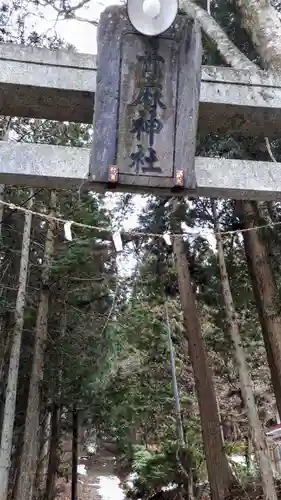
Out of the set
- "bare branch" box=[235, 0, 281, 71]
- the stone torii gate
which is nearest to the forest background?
"bare branch" box=[235, 0, 281, 71]

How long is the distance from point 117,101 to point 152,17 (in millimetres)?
578

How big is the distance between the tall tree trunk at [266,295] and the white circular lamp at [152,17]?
17.7ft

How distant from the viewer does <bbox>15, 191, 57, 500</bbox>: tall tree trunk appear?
825 cm

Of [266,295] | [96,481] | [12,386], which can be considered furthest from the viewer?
[96,481]

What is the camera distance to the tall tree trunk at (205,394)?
8.55 meters

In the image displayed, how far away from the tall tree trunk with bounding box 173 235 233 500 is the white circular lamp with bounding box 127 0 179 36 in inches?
210

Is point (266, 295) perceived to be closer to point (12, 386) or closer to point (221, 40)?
point (221, 40)

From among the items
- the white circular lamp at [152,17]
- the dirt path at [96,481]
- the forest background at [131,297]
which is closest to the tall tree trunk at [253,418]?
the forest background at [131,297]

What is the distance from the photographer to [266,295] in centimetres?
779


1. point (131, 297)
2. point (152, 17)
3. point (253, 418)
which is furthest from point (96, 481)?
point (152, 17)

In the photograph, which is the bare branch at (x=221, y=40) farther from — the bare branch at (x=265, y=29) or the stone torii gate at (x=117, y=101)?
the stone torii gate at (x=117, y=101)

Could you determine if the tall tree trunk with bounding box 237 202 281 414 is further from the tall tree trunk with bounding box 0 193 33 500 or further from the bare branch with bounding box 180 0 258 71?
the tall tree trunk with bounding box 0 193 33 500

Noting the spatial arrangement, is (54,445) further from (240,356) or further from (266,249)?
(266,249)

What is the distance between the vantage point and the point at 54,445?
1203cm
